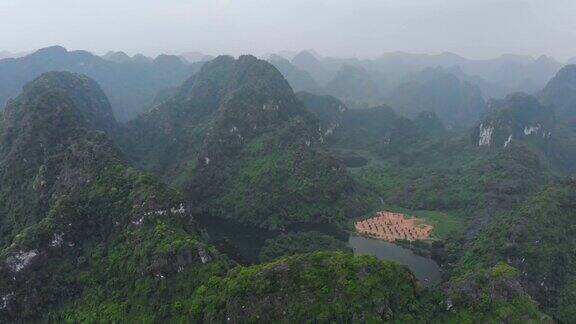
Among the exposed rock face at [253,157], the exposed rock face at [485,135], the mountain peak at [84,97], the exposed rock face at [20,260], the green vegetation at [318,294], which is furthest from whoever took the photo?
the exposed rock face at [485,135]

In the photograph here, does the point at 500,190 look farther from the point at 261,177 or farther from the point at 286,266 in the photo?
the point at 286,266

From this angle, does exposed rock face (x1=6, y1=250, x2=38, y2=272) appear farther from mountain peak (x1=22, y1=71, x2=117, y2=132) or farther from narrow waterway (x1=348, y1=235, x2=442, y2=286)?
mountain peak (x1=22, y1=71, x2=117, y2=132)

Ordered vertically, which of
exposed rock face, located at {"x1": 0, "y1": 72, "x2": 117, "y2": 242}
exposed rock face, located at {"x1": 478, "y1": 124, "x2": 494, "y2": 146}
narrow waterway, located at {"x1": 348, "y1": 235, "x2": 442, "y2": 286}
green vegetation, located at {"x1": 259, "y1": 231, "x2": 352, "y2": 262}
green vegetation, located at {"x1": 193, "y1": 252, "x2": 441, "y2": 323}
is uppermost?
exposed rock face, located at {"x1": 0, "y1": 72, "x2": 117, "y2": 242}

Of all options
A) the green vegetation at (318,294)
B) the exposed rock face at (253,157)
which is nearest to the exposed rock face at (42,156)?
the exposed rock face at (253,157)

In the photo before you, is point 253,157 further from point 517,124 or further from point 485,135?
Result: point 517,124

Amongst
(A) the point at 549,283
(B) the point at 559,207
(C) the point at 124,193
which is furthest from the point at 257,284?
(B) the point at 559,207

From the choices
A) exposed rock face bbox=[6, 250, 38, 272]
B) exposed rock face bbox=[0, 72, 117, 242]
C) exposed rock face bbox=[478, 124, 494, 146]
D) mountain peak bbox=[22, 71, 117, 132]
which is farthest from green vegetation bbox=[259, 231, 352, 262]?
exposed rock face bbox=[478, 124, 494, 146]

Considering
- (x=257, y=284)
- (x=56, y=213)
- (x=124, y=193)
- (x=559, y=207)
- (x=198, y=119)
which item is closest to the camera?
(x=257, y=284)

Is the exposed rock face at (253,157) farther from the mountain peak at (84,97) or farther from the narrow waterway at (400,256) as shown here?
the narrow waterway at (400,256)
